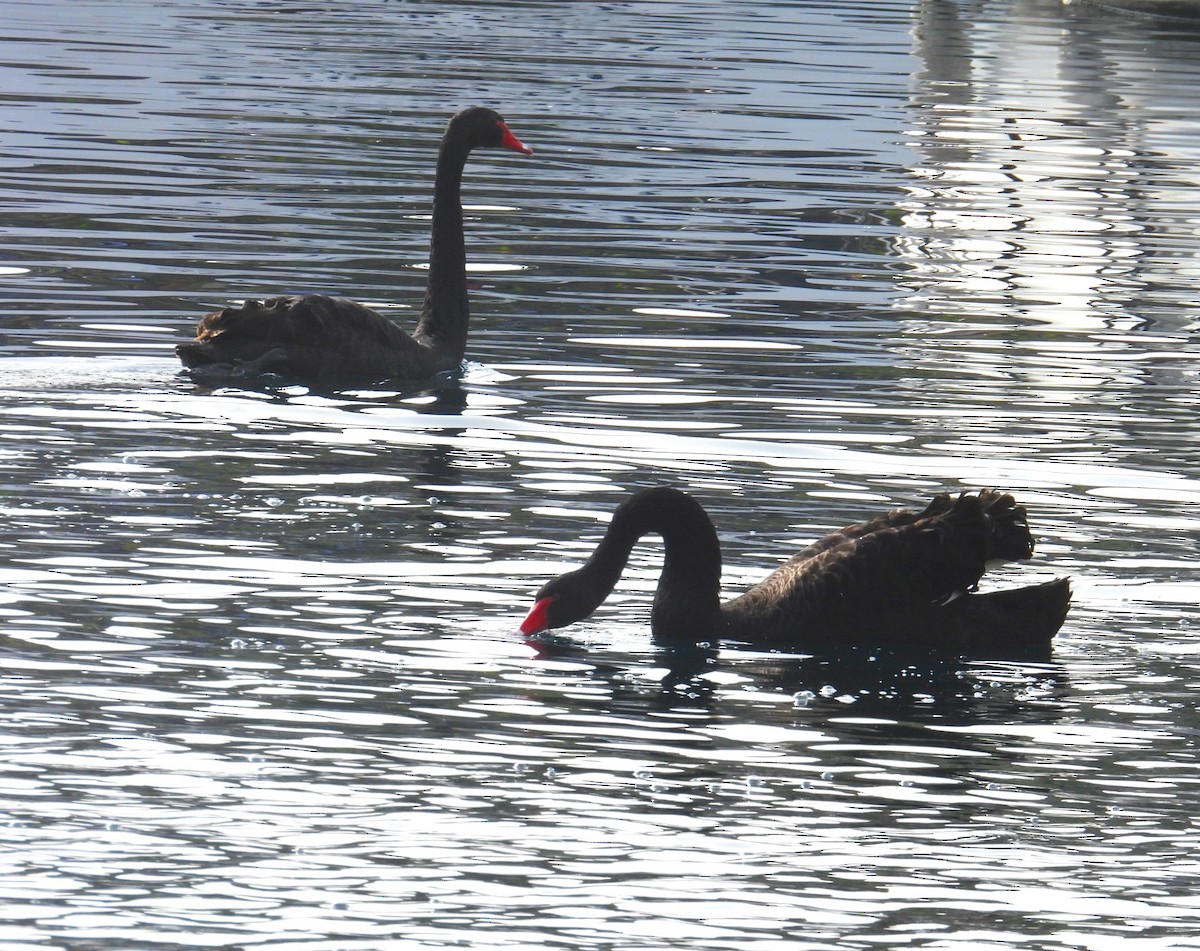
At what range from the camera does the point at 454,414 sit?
14016mm

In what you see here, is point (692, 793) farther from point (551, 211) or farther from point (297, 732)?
point (551, 211)

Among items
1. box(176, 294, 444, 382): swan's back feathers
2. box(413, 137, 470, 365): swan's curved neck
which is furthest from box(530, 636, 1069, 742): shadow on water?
box(413, 137, 470, 365): swan's curved neck

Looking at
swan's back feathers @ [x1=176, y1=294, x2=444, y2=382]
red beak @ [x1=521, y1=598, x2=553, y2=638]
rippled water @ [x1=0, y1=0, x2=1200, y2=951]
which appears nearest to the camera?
rippled water @ [x1=0, y1=0, x2=1200, y2=951]

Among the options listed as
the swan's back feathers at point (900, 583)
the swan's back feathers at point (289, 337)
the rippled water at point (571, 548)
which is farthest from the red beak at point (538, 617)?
the swan's back feathers at point (289, 337)

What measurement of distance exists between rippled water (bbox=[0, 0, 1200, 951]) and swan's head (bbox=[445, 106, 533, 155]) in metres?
1.38

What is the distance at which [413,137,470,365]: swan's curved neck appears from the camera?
1531 cm

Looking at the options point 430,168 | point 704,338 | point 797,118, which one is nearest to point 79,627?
point 704,338

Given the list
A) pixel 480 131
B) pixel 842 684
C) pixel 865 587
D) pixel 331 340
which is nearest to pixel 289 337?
pixel 331 340

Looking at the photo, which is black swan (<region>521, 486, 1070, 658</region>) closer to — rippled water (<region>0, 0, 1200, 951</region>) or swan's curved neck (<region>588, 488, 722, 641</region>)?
swan's curved neck (<region>588, 488, 722, 641</region>)

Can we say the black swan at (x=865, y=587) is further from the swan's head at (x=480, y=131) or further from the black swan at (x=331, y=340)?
the swan's head at (x=480, y=131)

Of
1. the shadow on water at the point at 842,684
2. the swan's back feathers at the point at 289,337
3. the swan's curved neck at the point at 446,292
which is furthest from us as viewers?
the swan's curved neck at the point at 446,292

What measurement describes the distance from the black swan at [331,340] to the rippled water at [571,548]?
8.2 inches

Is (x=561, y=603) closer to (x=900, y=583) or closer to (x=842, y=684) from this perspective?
(x=842, y=684)

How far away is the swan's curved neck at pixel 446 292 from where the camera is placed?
15312 millimetres
